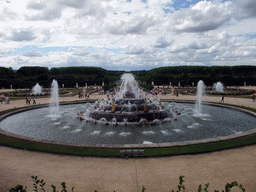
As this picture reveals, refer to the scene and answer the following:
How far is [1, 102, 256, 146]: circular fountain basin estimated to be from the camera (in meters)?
12.8

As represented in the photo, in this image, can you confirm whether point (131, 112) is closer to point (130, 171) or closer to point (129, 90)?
point (129, 90)

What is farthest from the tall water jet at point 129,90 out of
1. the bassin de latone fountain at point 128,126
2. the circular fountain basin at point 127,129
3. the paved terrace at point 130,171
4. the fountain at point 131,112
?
the paved terrace at point 130,171

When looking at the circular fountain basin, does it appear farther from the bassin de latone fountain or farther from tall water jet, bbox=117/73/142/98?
tall water jet, bbox=117/73/142/98

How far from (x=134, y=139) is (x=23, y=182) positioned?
708 centimetres

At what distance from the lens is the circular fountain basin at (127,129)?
42.1 ft

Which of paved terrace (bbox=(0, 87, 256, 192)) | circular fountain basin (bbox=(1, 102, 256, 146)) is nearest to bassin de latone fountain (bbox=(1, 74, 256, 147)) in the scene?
circular fountain basin (bbox=(1, 102, 256, 146))

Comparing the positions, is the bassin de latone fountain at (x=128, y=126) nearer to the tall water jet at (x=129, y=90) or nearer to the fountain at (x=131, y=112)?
the fountain at (x=131, y=112)

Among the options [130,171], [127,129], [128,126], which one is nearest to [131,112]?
[128,126]

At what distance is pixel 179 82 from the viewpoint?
64125 mm

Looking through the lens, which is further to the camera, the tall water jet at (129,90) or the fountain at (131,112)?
the tall water jet at (129,90)

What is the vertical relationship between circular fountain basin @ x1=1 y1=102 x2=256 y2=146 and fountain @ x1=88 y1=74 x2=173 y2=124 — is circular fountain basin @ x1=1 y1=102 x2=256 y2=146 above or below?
below

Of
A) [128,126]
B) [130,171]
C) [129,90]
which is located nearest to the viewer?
[130,171]

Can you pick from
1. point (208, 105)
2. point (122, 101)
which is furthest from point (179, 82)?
point (122, 101)

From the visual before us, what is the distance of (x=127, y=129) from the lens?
49.9ft
